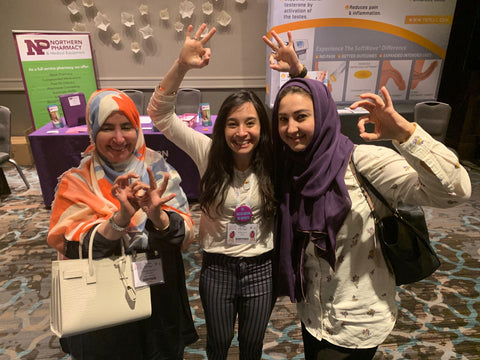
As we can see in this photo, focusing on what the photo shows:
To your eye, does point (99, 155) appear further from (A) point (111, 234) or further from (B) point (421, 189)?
(B) point (421, 189)

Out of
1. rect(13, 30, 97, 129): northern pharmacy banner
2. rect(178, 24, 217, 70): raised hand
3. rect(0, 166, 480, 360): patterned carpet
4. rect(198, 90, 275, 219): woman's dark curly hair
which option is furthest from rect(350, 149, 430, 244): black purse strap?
rect(13, 30, 97, 129): northern pharmacy banner

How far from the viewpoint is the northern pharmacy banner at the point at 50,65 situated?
4469 mm

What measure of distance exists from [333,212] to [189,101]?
400 cm

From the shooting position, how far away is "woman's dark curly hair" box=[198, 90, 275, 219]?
137cm

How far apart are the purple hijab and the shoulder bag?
94 mm

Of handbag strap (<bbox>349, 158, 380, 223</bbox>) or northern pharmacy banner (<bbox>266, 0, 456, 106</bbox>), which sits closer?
handbag strap (<bbox>349, 158, 380, 223</bbox>)

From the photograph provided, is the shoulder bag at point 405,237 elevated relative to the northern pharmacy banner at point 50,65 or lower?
lower

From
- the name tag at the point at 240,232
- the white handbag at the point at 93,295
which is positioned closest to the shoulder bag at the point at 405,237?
the name tag at the point at 240,232

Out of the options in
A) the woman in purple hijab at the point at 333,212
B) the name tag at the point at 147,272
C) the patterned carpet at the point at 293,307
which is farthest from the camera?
the patterned carpet at the point at 293,307

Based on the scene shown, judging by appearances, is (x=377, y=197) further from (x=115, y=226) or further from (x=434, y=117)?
(x=434, y=117)

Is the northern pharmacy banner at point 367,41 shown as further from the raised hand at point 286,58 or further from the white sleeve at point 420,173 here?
the white sleeve at point 420,173

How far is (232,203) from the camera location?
139cm

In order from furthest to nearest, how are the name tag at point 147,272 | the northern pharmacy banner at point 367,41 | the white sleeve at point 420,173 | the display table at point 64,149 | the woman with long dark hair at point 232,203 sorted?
the northern pharmacy banner at point 367,41 < the display table at point 64,149 < the woman with long dark hair at point 232,203 < the name tag at point 147,272 < the white sleeve at point 420,173

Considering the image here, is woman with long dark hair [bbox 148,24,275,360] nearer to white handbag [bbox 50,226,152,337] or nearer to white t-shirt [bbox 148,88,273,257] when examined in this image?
white t-shirt [bbox 148,88,273,257]
